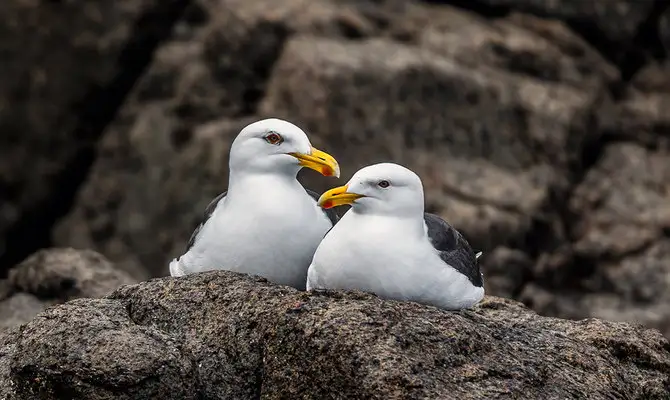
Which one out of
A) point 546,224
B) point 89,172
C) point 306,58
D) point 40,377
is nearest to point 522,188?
point 546,224

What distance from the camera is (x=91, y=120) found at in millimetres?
17188

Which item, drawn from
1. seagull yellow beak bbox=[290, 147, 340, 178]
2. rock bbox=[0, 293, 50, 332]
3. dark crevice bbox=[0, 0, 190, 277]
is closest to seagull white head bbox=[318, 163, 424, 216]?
seagull yellow beak bbox=[290, 147, 340, 178]

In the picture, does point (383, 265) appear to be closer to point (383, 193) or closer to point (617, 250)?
point (383, 193)

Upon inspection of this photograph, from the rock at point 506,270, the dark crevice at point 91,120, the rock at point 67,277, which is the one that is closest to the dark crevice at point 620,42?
the rock at point 506,270

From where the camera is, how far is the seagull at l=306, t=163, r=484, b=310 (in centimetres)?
710

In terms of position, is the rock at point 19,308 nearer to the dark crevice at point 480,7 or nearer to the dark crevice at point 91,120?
the dark crevice at point 91,120

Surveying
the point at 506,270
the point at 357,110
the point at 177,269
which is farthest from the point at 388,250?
the point at 357,110

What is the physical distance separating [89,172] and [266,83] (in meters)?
2.62

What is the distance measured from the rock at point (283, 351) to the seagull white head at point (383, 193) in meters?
0.57

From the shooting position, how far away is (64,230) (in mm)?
16828

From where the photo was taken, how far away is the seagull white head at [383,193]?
286 inches

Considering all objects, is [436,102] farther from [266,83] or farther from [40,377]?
[40,377]

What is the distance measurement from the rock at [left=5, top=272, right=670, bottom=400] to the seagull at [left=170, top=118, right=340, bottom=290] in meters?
0.32

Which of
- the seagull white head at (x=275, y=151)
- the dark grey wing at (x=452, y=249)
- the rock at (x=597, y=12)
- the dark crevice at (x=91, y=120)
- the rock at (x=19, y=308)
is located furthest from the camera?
the rock at (x=597, y=12)
